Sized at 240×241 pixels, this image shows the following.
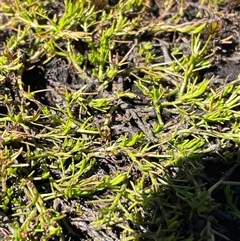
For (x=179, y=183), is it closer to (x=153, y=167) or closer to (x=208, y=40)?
(x=153, y=167)

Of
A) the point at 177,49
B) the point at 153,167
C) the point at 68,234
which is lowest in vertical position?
the point at 68,234

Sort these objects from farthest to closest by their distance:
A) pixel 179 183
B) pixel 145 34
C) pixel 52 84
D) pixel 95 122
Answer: pixel 145 34
pixel 52 84
pixel 95 122
pixel 179 183

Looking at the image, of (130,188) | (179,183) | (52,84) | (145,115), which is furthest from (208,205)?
(52,84)

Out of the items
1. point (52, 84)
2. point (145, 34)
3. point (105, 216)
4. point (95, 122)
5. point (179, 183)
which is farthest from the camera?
point (145, 34)

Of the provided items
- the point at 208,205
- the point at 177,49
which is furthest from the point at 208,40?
the point at 208,205

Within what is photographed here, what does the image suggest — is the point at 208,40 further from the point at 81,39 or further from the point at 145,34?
the point at 81,39

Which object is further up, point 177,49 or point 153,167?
point 177,49

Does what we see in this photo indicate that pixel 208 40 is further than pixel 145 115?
Yes
